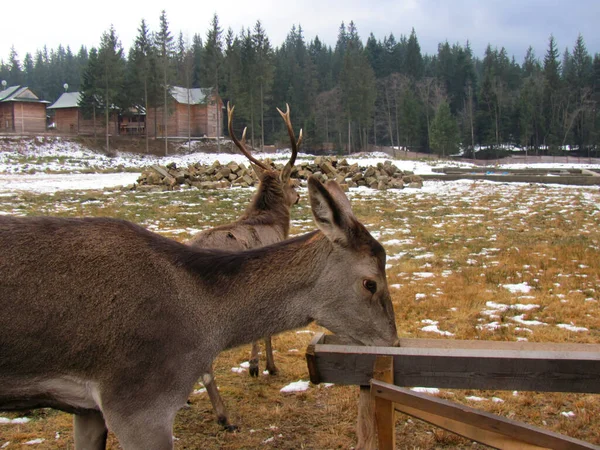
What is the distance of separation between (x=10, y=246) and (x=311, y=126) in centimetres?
7512

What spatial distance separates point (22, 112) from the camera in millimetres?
64500

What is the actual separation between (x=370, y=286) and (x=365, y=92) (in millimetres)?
74027

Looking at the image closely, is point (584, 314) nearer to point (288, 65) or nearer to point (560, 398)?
point (560, 398)

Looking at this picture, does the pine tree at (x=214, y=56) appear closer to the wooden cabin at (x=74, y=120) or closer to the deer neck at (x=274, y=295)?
the wooden cabin at (x=74, y=120)

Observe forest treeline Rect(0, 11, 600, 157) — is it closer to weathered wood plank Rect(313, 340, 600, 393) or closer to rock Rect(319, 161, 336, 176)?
rock Rect(319, 161, 336, 176)

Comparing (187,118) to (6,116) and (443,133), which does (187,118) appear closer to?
(6,116)

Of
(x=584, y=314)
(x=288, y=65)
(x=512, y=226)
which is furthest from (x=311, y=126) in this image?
(x=584, y=314)

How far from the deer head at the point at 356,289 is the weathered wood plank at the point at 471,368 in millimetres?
206

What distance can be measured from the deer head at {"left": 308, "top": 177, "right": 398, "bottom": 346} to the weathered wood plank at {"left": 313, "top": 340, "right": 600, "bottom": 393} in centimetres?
21

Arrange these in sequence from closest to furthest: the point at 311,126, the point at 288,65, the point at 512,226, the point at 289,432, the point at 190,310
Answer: the point at 190,310, the point at 289,432, the point at 512,226, the point at 311,126, the point at 288,65

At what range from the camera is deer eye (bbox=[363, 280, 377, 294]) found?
3.28 metres

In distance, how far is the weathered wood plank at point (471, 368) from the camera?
9.67 ft

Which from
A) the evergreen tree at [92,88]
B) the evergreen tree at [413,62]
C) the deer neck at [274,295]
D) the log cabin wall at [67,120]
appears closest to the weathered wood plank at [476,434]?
the deer neck at [274,295]

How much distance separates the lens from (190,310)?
306cm
